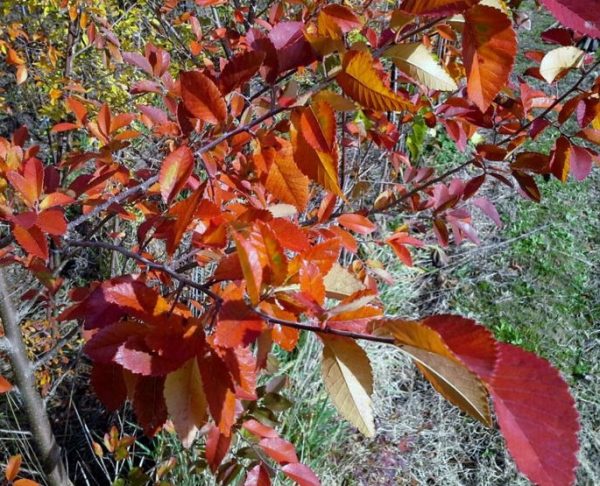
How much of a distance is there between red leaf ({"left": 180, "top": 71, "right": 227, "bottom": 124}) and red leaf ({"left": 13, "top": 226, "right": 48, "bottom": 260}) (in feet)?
1.04

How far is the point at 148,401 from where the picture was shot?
0.74 m

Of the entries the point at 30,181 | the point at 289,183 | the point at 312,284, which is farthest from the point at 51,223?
the point at 312,284

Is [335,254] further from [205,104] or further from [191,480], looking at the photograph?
[191,480]

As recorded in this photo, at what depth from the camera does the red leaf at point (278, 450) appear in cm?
114

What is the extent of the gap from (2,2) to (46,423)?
237cm

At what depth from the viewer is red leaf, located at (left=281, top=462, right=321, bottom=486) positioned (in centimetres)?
110

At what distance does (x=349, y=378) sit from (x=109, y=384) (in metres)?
0.40

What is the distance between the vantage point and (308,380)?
2.21m

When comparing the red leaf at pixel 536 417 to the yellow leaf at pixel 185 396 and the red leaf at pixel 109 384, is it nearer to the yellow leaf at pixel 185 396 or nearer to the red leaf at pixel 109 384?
the yellow leaf at pixel 185 396

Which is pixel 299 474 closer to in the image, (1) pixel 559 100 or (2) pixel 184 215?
(2) pixel 184 215

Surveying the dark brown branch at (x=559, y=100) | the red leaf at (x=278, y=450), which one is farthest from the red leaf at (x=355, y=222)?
the red leaf at (x=278, y=450)

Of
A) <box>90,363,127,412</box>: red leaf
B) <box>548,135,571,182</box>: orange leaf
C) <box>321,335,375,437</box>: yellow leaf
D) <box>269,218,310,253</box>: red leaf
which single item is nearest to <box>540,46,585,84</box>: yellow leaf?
<box>548,135,571,182</box>: orange leaf

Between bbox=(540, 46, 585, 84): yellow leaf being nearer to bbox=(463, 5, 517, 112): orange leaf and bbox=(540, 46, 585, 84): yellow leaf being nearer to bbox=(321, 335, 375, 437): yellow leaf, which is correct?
bbox=(463, 5, 517, 112): orange leaf

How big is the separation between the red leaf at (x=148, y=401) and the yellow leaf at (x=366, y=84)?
0.45m
